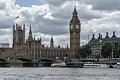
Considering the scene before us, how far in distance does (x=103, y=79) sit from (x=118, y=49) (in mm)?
121983

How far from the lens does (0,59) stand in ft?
649

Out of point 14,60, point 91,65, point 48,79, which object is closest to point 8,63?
point 14,60

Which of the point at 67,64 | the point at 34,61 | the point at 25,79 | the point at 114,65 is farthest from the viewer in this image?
the point at 34,61

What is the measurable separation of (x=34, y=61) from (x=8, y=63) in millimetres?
11386

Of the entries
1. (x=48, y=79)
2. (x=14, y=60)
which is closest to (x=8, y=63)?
(x=14, y=60)

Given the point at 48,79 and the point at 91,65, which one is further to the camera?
the point at 91,65

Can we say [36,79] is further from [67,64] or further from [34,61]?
[34,61]

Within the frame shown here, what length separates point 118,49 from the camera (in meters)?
198

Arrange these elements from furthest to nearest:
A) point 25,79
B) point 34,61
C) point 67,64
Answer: point 34,61, point 67,64, point 25,79

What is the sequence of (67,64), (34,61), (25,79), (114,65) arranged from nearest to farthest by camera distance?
(25,79) < (114,65) < (67,64) < (34,61)

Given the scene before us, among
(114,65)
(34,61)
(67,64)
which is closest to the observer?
(114,65)

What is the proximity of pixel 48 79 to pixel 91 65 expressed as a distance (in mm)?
94226

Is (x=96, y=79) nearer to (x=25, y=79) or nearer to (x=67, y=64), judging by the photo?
(x=25, y=79)

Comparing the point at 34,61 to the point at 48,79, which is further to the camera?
the point at 34,61
